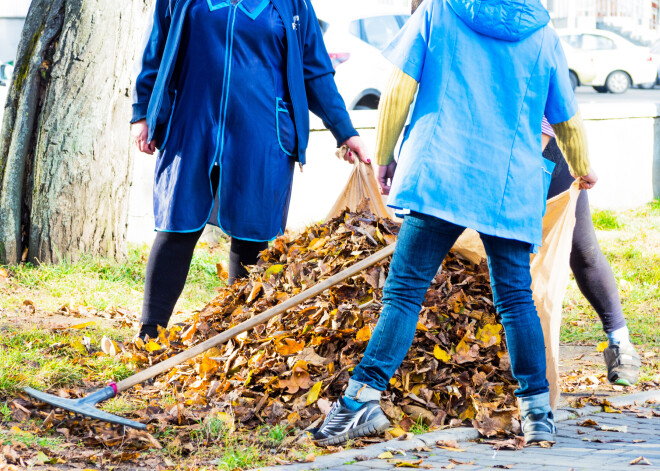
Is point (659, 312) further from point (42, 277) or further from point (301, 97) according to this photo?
point (42, 277)

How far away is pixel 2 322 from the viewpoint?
4.80 m

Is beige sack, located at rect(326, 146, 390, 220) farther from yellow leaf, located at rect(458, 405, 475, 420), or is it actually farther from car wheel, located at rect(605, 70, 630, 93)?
car wheel, located at rect(605, 70, 630, 93)

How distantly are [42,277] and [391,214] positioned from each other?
257cm

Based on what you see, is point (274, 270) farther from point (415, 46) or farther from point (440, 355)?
point (415, 46)

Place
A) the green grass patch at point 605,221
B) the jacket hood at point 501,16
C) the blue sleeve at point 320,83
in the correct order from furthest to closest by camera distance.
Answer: the green grass patch at point 605,221 → the blue sleeve at point 320,83 → the jacket hood at point 501,16

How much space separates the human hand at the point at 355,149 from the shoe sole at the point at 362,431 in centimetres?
146

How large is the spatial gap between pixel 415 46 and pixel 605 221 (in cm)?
653

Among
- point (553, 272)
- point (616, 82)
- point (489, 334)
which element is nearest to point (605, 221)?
point (489, 334)

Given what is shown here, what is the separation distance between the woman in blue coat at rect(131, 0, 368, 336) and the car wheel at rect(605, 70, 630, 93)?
24467mm

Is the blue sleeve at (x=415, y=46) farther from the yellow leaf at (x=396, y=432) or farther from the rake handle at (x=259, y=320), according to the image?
the yellow leaf at (x=396, y=432)

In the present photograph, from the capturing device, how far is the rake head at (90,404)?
326 cm

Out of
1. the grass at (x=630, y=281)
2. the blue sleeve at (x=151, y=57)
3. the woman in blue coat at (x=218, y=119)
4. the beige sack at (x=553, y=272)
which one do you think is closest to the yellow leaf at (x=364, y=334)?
the beige sack at (x=553, y=272)

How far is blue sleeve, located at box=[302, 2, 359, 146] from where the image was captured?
4.30m

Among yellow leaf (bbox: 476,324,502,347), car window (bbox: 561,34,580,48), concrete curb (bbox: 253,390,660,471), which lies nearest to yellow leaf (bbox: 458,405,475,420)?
concrete curb (bbox: 253,390,660,471)
